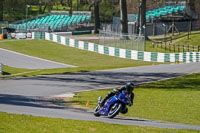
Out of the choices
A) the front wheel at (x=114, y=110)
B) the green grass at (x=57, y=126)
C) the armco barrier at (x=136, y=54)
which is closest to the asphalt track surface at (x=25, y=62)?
the armco barrier at (x=136, y=54)

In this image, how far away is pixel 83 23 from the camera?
83375 mm

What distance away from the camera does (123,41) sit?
49125mm

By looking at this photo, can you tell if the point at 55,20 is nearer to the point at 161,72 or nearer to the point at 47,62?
the point at 47,62

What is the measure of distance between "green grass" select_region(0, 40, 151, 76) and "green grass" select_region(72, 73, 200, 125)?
13.2m

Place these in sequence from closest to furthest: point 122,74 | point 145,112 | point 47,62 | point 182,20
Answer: point 145,112 → point 122,74 → point 47,62 → point 182,20

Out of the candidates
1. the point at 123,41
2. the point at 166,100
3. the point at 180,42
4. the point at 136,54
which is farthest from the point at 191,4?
the point at 166,100

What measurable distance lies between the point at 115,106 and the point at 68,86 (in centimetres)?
1162

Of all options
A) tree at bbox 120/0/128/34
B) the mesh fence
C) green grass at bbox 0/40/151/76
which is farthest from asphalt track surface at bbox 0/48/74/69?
tree at bbox 120/0/128/34

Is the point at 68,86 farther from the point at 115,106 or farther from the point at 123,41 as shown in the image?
the point at 123,41

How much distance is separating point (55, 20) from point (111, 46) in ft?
97.6

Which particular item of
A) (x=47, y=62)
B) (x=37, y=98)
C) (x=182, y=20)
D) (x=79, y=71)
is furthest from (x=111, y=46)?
(x=37, y=98)

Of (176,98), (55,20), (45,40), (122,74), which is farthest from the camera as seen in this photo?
(55,20)

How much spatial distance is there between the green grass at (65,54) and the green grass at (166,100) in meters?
13.2

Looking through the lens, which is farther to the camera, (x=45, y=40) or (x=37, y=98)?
(x=45, y=40)
